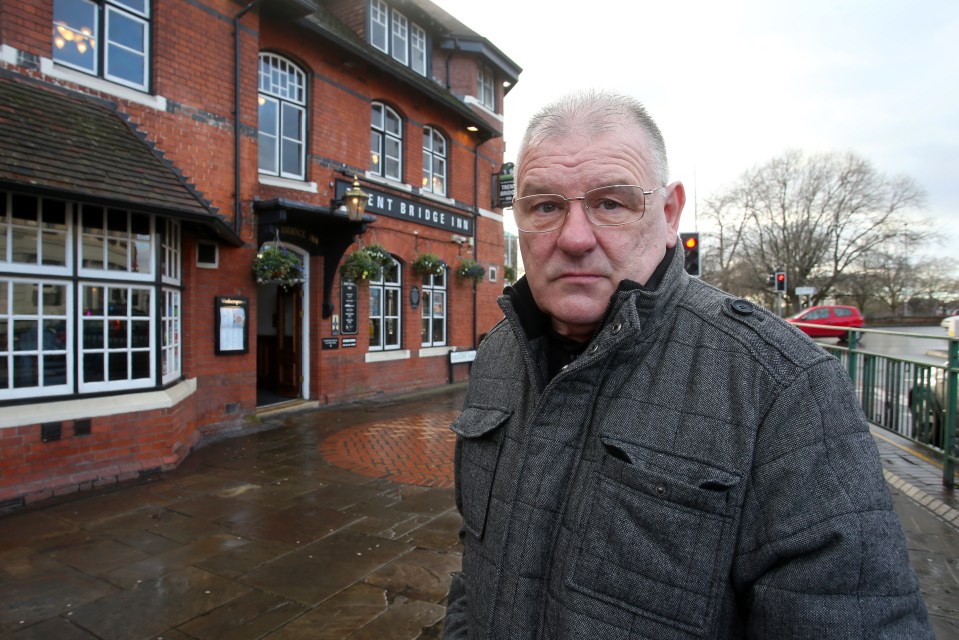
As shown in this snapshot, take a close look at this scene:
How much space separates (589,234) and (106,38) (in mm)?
7580

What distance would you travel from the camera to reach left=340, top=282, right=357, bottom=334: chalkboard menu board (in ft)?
32.9

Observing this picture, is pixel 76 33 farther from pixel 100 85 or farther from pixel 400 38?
pixel 400 38

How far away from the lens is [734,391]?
43.0 inches

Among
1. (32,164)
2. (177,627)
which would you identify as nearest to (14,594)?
(177,627)

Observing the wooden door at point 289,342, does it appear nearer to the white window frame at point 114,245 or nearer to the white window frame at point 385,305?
the white window frame at point 385,305

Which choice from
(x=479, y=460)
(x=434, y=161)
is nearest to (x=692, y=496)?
(x=479, y=460)

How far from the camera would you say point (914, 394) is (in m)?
5.65

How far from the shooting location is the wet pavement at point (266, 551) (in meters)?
3.15

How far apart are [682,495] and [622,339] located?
34 centimetres

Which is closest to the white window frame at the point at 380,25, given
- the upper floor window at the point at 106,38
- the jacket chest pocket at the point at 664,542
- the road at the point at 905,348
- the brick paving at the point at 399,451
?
the upper floor window at the point at 106,38

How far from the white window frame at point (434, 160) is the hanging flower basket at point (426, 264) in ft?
5.95

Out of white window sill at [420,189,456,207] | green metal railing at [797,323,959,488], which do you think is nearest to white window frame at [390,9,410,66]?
white window sill at [420,189,456,207]

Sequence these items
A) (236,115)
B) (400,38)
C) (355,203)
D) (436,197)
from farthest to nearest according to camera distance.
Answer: (436,197), (400,38), (355,203), (236,115)

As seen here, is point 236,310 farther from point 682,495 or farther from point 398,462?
point 682,495
